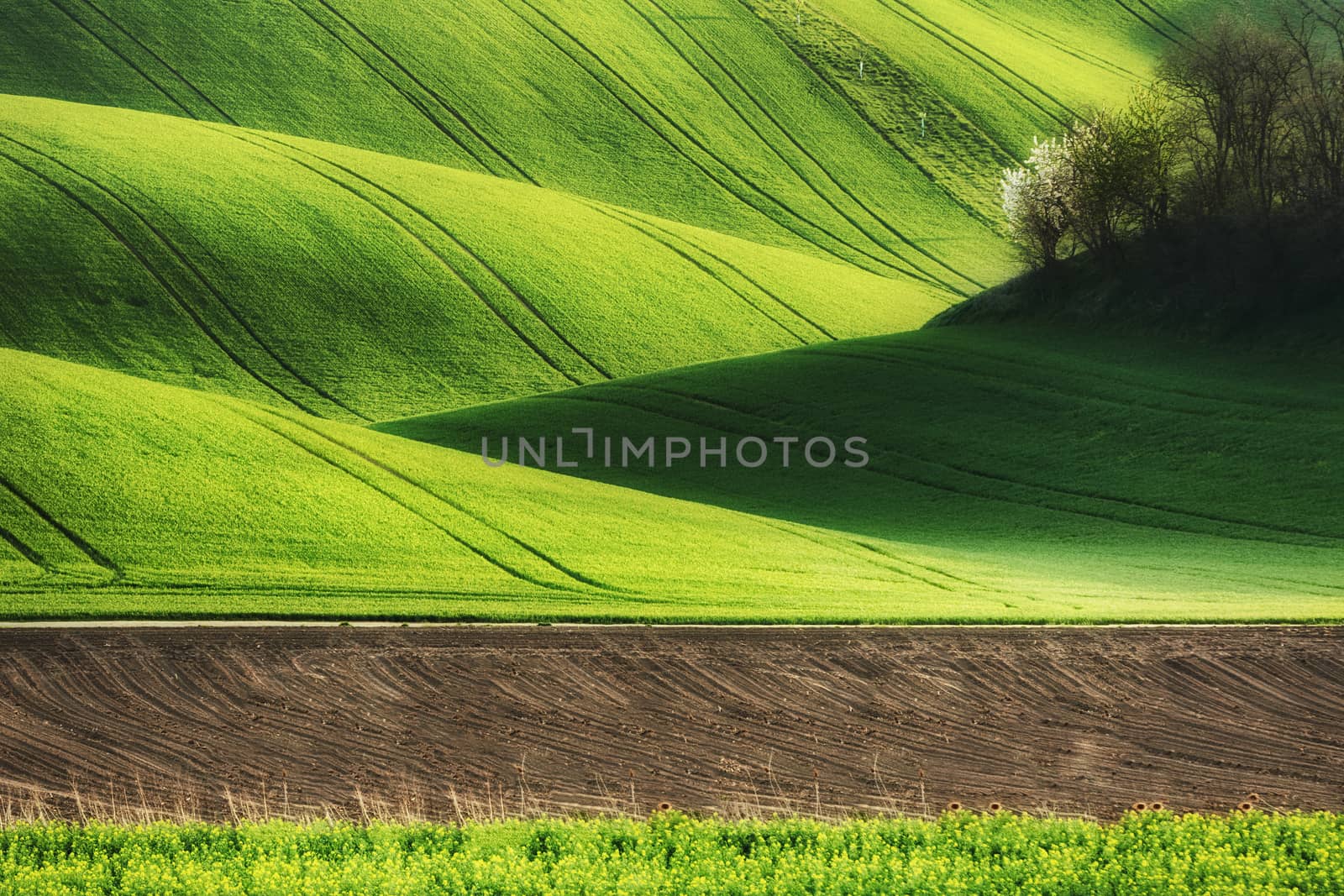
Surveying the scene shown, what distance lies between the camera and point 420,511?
29.5m

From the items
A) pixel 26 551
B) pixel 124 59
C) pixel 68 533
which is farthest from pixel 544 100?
pixel 26 551

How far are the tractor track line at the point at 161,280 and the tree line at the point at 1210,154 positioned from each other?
114ft

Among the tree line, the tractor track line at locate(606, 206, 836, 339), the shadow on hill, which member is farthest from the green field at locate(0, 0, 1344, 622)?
the tree line

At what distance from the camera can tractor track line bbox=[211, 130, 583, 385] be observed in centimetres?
→ 5994

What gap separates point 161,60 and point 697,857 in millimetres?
91341

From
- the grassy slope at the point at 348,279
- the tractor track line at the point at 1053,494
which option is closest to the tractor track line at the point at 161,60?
the grassy slope at the point at 348,279

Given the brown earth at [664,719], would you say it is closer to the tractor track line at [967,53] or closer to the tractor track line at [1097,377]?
the tractor track line at [1097,377]

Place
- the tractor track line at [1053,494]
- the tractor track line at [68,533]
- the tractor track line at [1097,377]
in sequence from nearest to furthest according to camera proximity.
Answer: the tractor track line at [68,533]
the tractor track line at [1053,494]
the tractor track line at [1097,377]

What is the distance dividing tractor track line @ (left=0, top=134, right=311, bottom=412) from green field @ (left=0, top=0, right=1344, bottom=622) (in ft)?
0.81

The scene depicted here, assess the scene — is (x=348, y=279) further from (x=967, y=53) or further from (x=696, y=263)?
(x=967, y=53)

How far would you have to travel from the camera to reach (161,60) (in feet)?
290

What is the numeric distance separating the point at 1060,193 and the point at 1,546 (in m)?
43.1

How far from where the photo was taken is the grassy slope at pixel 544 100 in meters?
84.0

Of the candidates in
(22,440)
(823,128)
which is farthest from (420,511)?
(823,128)
